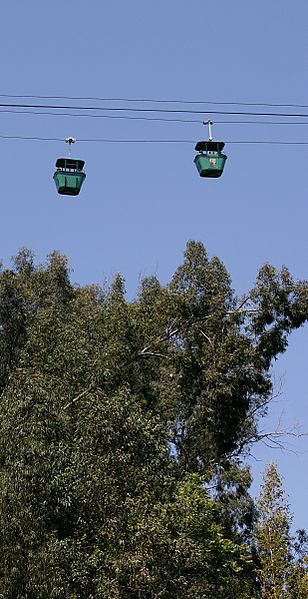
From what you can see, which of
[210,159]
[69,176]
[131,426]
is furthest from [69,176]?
[131,426]

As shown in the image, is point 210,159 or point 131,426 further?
point 131,426

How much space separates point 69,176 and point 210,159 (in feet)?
6.44

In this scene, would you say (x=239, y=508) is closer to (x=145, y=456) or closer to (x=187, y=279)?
(x=187, y=279)

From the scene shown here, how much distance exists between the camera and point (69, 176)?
15062mm

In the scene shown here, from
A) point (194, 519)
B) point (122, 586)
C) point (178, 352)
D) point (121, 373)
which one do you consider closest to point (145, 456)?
point (194, 519)

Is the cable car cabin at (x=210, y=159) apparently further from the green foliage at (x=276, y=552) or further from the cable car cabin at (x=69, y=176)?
the green foliage at (x=276, y=552)

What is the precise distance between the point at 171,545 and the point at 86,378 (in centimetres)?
707

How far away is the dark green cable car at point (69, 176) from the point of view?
592 inches

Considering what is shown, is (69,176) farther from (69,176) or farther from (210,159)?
(210,159)

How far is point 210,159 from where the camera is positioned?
15.0 meters

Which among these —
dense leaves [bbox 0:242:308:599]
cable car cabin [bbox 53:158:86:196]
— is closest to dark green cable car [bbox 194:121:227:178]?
cable car cabin [bbox 53:158:86:196]

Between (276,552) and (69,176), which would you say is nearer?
(69,176)

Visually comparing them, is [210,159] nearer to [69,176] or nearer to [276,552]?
[69,176]

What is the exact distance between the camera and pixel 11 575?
809 inches
